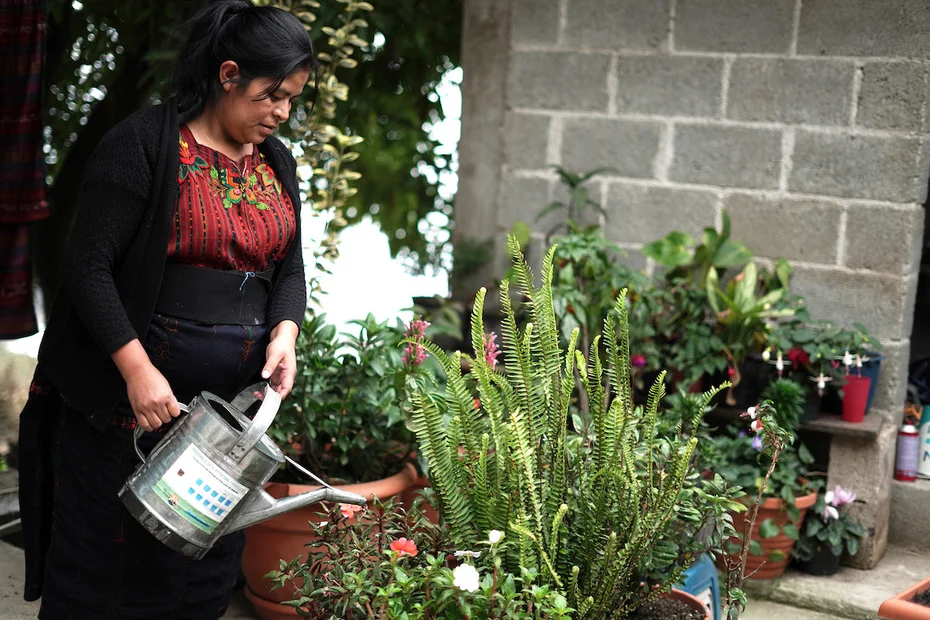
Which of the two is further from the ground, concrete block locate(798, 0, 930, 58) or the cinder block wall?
concrete block locate(798, 0, 930, 58)

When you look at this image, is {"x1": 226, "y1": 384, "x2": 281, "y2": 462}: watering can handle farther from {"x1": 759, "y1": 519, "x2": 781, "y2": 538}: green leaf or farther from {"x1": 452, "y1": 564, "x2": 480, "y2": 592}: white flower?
{"x1": 759, "y1": 519, "x2": 781, "y2": 538}: green leaf

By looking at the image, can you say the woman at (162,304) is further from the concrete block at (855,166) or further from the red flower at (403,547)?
the concrete block at (855,166)

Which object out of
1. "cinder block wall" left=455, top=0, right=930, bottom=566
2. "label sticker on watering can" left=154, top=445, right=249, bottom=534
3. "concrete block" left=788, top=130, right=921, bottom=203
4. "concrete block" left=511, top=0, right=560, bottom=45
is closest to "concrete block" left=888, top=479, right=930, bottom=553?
"cinder block wall" left=455, top=0, right=930, bottom=566

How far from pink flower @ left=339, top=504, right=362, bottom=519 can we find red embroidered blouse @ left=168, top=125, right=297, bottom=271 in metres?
0.51

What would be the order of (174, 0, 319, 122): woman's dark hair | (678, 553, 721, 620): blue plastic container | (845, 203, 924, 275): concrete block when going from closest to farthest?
1. (174, 0, 319, 122): woman's dark hair
2. (678, 553, 721, 620): blue plastic container
3. (845, 203, 924, 275): concrete block

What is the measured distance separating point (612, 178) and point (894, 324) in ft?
3.56

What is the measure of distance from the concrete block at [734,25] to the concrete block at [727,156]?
273 mm

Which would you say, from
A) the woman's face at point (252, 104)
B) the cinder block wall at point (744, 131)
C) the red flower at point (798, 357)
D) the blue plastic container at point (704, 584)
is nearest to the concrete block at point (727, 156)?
the cinder block wall at point (744, 131)

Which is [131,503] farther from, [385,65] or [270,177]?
[385,65]

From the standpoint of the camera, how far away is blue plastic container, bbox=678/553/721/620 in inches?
94.9

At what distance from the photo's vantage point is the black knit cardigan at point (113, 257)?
73.5 inches

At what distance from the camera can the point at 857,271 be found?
11.3ft

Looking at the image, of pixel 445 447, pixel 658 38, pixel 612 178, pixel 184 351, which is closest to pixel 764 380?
pixel 612 178

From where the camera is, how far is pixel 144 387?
1865 millimetres
